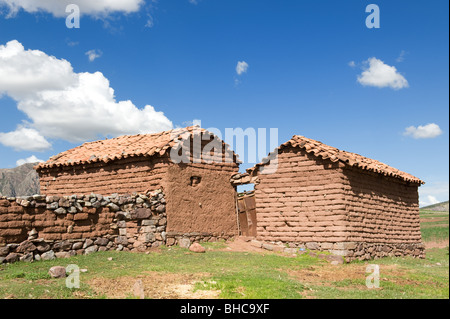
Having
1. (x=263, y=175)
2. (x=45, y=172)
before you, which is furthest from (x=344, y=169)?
(x=45, y=172)

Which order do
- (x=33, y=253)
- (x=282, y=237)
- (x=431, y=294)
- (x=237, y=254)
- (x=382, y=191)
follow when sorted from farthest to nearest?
1. (x=382, y=191)
2. (x=282, y=237)
3. (x=237, y=254)
4. (x=33, y=253)
5. (x=431, y=294)

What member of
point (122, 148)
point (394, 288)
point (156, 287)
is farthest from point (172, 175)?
point (394, 288)

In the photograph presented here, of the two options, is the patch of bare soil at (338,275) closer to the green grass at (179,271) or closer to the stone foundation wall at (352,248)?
the green grass at (179,271)

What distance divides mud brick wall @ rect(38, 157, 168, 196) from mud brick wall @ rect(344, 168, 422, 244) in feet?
24.0

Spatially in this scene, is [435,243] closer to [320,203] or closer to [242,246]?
[320,203]

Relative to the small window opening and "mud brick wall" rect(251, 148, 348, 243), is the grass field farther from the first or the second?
the small window opening

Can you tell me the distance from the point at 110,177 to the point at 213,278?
8845mm

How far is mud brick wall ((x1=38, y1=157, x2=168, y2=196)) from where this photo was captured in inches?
616

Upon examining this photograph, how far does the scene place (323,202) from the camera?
14.3 metres

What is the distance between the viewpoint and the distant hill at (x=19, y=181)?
300ft

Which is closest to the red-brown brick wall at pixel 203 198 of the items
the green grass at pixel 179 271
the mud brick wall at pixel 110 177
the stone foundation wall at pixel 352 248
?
the mud brick wall at pixel 110 177

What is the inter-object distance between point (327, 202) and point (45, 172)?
13.2 meters
